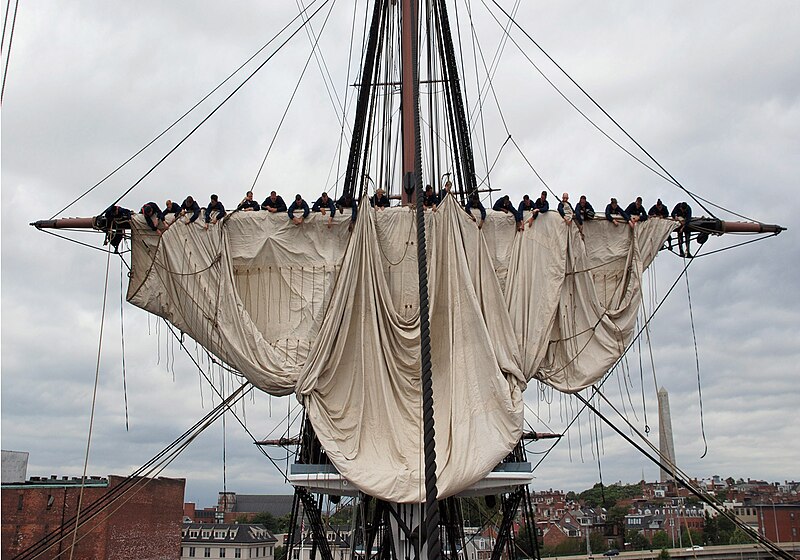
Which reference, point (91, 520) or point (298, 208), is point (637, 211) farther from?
point (91, 520)

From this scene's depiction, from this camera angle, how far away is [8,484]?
25531mm

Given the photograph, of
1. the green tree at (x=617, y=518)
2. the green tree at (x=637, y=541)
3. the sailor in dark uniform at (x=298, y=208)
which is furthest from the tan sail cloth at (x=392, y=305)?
the green tree at (x=617, y=518)

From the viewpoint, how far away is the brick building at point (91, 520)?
24.4 m

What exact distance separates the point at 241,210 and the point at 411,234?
246 cm

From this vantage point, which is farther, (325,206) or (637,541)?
(637,541)

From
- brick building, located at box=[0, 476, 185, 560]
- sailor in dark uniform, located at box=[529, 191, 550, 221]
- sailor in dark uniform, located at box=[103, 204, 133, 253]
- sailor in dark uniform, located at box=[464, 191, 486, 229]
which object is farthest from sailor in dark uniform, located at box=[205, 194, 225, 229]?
brick building, located at box=[0, 476, 185, 560]

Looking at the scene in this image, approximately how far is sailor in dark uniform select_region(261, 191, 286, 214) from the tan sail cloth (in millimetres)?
189

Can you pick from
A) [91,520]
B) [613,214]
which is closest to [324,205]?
[613,214]

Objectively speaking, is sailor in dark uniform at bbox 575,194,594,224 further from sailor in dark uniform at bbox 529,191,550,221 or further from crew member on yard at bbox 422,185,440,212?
crew member on yard at bbox 422,185,440,212

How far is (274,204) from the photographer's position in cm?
1085

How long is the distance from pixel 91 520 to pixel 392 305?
64.7ft

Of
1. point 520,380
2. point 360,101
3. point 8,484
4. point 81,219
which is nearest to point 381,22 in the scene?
point 360,101

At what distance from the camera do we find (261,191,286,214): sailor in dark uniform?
1085 centimetres

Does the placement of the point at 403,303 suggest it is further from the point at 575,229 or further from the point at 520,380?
the point at 575,229
